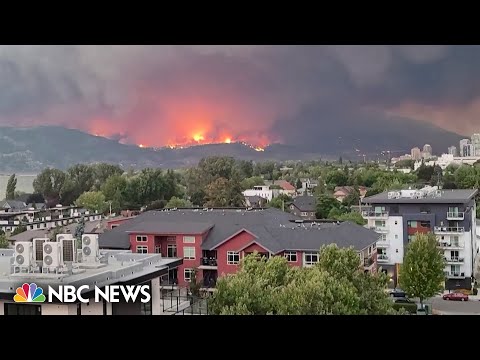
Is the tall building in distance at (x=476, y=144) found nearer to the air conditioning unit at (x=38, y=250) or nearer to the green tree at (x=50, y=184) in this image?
the air conditioning unit at (x=38, y=250)

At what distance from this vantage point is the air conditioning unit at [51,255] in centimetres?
404

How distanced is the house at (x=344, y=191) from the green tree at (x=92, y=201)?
8.40 feet

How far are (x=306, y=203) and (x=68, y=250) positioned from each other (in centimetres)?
275

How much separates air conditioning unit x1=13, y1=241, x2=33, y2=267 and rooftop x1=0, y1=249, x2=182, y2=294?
3.7 inches

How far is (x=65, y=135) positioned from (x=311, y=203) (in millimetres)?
2770

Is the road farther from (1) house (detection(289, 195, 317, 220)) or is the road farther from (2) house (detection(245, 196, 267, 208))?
(2) house (detection(245, 196, 267, 208))

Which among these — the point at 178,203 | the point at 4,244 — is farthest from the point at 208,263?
the point at 4,244

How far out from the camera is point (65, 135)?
5727mm

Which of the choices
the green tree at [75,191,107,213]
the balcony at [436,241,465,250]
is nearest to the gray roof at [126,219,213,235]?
the green tree at [75,191,107,213]

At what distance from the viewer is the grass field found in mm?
5488

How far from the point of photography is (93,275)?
13.3 feet
